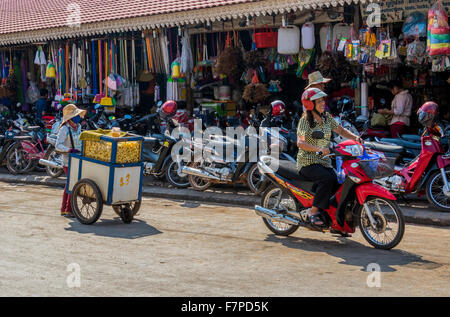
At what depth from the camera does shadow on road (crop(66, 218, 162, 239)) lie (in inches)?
337

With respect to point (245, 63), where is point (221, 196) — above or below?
below

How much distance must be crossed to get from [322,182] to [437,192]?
3.05 m

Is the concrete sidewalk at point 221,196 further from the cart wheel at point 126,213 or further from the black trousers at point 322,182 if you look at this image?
the cart wheel at point 126,213

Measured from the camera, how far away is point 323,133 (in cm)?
774

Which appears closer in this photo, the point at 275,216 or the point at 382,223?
the point at 382,223

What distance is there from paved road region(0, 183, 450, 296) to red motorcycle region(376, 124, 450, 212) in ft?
2.83

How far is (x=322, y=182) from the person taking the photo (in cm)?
767

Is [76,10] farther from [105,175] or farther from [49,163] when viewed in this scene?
[105,175]

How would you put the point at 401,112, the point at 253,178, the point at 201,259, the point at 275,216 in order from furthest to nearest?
the point at 401,112 → the point at 253,178 → the point at 275,216 → the point at 201,259

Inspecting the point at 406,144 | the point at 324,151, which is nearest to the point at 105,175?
the point at 324,151

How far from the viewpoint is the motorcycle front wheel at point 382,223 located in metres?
7.29
